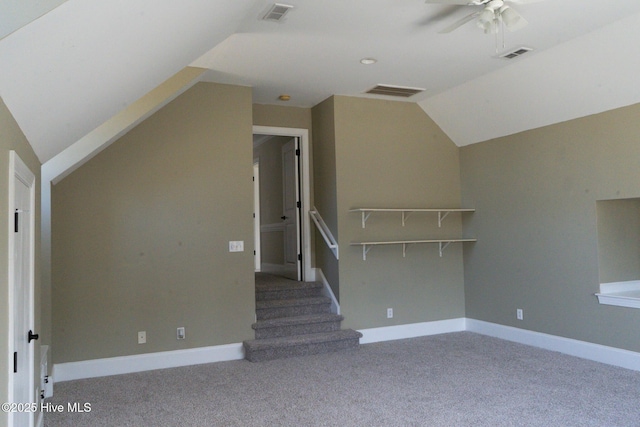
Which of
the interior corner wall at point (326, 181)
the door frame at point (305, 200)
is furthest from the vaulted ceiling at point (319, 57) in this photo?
the door frame at point (305, 200)

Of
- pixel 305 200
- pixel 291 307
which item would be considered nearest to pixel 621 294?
pixel 291 307

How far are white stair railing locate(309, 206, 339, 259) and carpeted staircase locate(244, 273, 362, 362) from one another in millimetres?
586

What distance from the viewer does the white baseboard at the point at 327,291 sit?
19.1 feet

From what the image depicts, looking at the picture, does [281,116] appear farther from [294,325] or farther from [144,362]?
[144,362]

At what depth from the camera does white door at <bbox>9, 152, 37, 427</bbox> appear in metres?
2.00

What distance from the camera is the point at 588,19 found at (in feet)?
12.6

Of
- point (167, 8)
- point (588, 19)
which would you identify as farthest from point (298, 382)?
point (588, 19)

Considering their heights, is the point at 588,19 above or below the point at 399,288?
above

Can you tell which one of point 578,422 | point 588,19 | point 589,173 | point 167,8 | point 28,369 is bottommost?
point 578,422

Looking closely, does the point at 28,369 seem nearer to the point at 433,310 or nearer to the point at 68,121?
the point at 68,121

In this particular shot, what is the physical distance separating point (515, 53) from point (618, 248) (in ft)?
7.40

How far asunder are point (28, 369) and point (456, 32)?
12.7ft

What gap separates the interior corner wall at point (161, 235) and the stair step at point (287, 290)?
584mm

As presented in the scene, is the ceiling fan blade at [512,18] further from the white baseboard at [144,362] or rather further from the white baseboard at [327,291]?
the white baseboard at [144,362]
